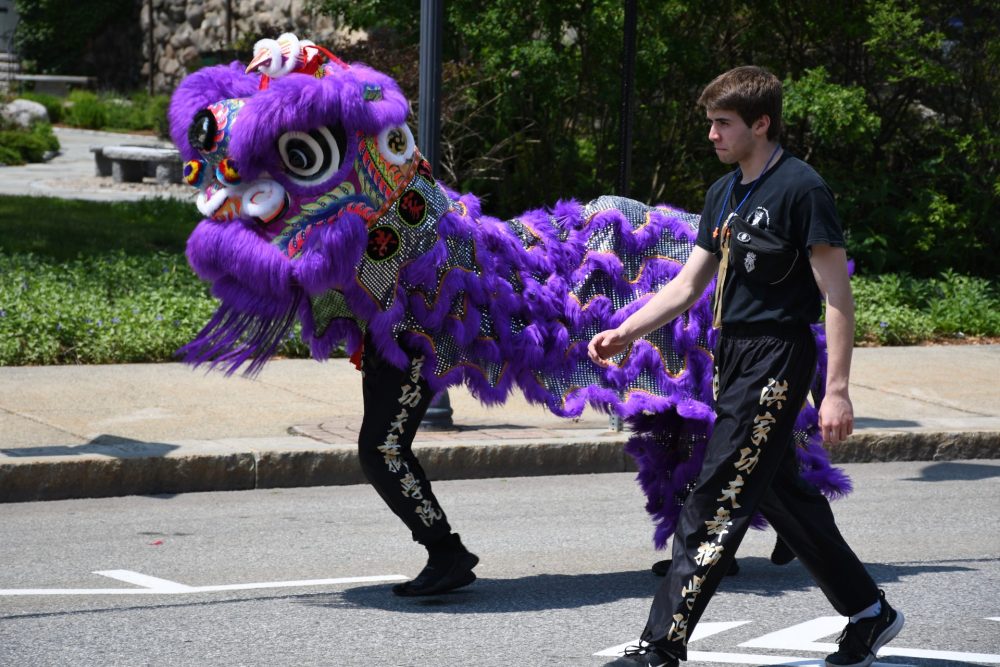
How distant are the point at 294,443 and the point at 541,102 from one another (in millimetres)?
6541

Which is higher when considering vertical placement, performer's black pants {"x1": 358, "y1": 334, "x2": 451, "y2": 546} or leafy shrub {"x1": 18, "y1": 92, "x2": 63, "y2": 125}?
performer's black pants {"x1": 358, "y1": 334, "x2": 451, "y2": 546}

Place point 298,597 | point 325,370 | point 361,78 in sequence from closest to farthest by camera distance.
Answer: point 361,78 → point 298,597 → point 325,370

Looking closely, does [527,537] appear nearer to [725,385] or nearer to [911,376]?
[725,385]

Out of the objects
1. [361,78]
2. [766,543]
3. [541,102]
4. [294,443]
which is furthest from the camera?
[541,102]

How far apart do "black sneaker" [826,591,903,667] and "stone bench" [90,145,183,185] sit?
16.2m

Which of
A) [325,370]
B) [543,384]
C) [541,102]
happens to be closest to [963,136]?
[541,102]

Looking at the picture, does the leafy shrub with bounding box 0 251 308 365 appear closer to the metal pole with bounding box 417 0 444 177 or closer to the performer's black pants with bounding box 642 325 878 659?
the metal pole with bounding box 417 0 444 177

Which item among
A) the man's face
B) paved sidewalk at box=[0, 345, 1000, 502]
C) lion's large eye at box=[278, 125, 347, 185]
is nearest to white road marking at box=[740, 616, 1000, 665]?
the man's face

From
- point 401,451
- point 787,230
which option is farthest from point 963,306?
point 787,230

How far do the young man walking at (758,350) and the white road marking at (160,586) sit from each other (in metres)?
1.80

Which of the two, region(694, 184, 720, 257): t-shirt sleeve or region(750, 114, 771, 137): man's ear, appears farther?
region(694, 184, 720, 257): t-shirt sleeve

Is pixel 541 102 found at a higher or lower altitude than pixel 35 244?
higher

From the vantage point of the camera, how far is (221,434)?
8273 mm

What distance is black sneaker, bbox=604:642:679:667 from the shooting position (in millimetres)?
4312
